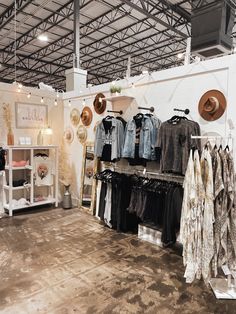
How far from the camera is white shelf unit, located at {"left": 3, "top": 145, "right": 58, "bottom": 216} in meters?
4.64

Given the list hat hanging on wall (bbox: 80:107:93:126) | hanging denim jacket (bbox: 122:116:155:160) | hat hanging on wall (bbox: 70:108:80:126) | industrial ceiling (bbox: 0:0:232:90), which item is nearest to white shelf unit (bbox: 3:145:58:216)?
hat hanging on wall (bbox: 70:108:80:126)

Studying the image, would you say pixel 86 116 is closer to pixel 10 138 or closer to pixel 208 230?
pixel 10 138

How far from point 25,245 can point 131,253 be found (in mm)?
1518

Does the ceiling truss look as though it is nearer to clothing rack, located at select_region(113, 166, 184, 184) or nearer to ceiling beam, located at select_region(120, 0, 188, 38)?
ceiling beam, located at select_region(120, 0, 188, 38)

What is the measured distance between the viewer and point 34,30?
7.71 meters

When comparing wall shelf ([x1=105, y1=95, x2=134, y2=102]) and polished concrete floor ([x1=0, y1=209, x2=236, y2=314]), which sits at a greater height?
wall shelf ([x1=105, y1=95, x2=134, y2=102])

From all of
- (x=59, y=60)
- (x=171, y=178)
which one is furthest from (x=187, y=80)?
(x=59, y=60)

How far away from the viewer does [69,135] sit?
5598mm

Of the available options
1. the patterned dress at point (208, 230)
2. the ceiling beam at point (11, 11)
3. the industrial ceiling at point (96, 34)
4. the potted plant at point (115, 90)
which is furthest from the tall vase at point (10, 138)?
the patterned dress at point (208, 230)

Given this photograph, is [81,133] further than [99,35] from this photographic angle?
No

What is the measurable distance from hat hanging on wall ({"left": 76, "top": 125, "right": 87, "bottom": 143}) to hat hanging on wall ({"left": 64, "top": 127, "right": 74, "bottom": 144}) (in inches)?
8.9

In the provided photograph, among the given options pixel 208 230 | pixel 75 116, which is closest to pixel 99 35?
pixel 75 116

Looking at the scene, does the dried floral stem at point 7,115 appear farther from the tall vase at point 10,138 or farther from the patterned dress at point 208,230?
the patterned dress at point 208,230

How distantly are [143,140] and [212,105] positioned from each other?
106 centimetres
